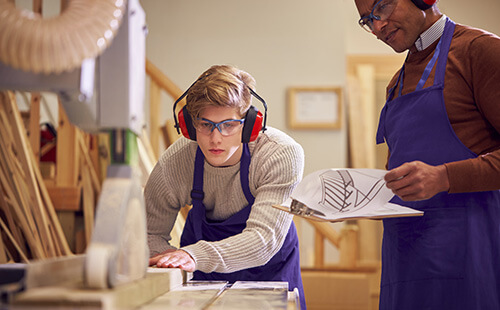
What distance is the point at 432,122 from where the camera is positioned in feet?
4.66

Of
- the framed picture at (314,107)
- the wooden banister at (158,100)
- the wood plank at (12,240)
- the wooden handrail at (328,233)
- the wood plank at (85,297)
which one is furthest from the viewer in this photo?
the framed picture at (314,107)

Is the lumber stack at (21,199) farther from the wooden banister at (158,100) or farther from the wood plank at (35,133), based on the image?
the wooden banister at (158,100)

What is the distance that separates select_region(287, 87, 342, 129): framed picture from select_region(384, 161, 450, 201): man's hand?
3.32 m

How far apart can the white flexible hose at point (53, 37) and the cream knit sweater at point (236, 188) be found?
908mm

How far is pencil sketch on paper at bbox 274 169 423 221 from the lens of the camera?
135cm

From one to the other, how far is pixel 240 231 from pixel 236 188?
0.15 meters

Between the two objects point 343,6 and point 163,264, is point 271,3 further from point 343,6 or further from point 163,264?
point 163,264

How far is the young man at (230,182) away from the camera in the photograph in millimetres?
1604

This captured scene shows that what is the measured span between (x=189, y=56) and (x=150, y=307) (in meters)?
4.13

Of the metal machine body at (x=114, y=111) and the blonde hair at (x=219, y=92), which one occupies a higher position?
the blonde hair at (x=219, y=92)

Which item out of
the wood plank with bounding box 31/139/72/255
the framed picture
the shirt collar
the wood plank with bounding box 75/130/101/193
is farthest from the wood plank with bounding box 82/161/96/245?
the framed picture

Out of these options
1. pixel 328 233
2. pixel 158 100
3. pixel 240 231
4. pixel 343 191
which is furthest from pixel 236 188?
pixel 328 233

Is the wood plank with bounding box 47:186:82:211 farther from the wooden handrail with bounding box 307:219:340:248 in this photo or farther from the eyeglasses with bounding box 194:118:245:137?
the wooden handrail with bounding box 307:219:340:248

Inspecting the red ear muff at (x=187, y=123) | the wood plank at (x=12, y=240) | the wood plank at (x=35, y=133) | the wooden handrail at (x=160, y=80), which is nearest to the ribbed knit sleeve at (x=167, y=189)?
the red ear muff at (x=187, y=123)
